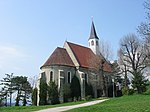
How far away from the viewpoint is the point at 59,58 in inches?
1636

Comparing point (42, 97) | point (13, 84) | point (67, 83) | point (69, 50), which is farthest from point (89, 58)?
point (13, 84)

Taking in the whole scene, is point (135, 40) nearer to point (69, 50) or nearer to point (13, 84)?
point (69, 50)

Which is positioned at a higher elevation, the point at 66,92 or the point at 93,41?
the point at 93,41

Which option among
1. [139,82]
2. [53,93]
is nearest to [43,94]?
[53,93]

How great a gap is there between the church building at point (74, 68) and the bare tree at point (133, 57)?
3743mm

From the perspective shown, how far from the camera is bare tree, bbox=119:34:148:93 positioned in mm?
40938

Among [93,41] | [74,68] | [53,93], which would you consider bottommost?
[53,93]

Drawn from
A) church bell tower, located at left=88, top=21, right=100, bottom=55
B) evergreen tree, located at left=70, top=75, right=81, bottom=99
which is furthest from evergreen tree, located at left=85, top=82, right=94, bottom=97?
church bell tower, located at left=88, top=21, right=100, bottom=55

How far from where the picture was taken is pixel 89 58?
4691 centimetres

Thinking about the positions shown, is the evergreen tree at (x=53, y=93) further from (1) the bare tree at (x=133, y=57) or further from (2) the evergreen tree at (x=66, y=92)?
(1) the bare tree at (x=133, y=57)

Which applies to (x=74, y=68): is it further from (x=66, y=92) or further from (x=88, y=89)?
(x=66, y=92)

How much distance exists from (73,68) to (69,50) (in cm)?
404

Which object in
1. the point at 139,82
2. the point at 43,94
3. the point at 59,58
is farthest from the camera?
the point at 59,58

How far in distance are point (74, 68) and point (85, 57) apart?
198 inches
